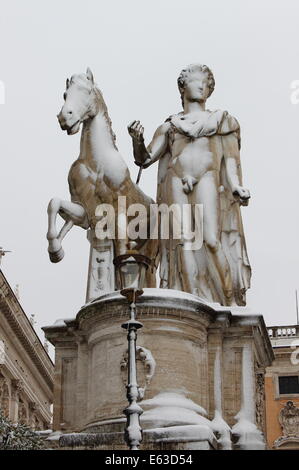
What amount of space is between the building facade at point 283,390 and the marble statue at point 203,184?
135ft

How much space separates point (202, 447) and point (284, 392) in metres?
46.5

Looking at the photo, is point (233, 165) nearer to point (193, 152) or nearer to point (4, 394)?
point (193, 152)

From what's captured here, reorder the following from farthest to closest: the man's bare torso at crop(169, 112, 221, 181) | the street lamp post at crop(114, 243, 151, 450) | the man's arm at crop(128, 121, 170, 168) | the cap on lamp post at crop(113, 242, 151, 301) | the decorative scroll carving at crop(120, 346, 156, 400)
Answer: the man's arm at crop(128, 121, 170, 168)
the man's bare torso at crop(169, 112, 221, 181)
the decorative scroll carving at crop(120, 346, 156, 400)
the cap on lamp post at crop(113, 242, 151, 301)
the street lamp post at crop(114, 243, 151, 450)

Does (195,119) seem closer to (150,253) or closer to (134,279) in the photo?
(150,253)

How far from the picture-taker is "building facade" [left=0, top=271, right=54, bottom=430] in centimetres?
5322

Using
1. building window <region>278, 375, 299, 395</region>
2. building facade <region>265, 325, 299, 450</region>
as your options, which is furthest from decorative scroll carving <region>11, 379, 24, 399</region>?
building window <region>278, 375, 299, 395</region>

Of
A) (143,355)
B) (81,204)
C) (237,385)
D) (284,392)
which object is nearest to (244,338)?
(237,385)

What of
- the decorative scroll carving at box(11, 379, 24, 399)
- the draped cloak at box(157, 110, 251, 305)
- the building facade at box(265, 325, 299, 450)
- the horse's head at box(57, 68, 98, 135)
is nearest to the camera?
the draped cloak at box(157, 110, 251, 305)

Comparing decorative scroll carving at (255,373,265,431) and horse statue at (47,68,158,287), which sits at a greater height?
horse statue at (47,68,158,287)

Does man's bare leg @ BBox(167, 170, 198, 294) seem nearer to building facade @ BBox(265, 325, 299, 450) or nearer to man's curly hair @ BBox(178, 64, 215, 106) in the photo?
man's curly hair @ BBox(178, 64, 215, 106)

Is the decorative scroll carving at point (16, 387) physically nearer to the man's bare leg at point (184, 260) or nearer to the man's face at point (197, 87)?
the man's face at point (197, 87)

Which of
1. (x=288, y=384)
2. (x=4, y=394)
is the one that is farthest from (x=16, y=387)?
(x=288, y=384)

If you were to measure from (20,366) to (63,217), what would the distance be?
40967mm
